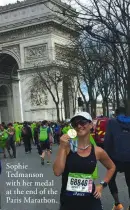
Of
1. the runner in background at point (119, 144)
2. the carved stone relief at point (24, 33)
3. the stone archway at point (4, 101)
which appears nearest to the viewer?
the runner in background at point (119, 144)

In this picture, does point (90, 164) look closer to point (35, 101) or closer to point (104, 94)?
point (104, 94)

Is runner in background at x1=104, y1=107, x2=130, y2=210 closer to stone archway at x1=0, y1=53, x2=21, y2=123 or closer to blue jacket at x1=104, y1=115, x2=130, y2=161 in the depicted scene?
blue jacket at x1=104, y1=115, x2=130, y2=161

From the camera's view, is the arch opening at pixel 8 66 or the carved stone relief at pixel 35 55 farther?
the arch opening at pixel 8 66

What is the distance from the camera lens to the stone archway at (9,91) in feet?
178

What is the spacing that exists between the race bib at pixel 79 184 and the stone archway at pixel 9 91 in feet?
164

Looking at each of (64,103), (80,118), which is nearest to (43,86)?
(64,103)

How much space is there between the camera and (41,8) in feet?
151

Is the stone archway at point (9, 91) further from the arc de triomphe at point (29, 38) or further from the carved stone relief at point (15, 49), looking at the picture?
the carved stone relief at point (15, 49)

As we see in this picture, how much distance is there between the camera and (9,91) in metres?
55.8

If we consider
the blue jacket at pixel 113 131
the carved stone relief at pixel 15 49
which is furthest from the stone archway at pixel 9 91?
the blue jacket at pixel 113 131

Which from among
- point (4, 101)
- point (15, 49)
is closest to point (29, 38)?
point (15, 49)

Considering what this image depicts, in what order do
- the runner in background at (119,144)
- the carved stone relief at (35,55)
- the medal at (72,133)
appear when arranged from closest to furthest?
the medal at (72,133), the runner in background at (119,144), the carved stone relief at (35,55)

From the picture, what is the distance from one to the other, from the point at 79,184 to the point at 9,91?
5247 centimetres

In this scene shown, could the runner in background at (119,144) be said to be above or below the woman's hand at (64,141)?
below
